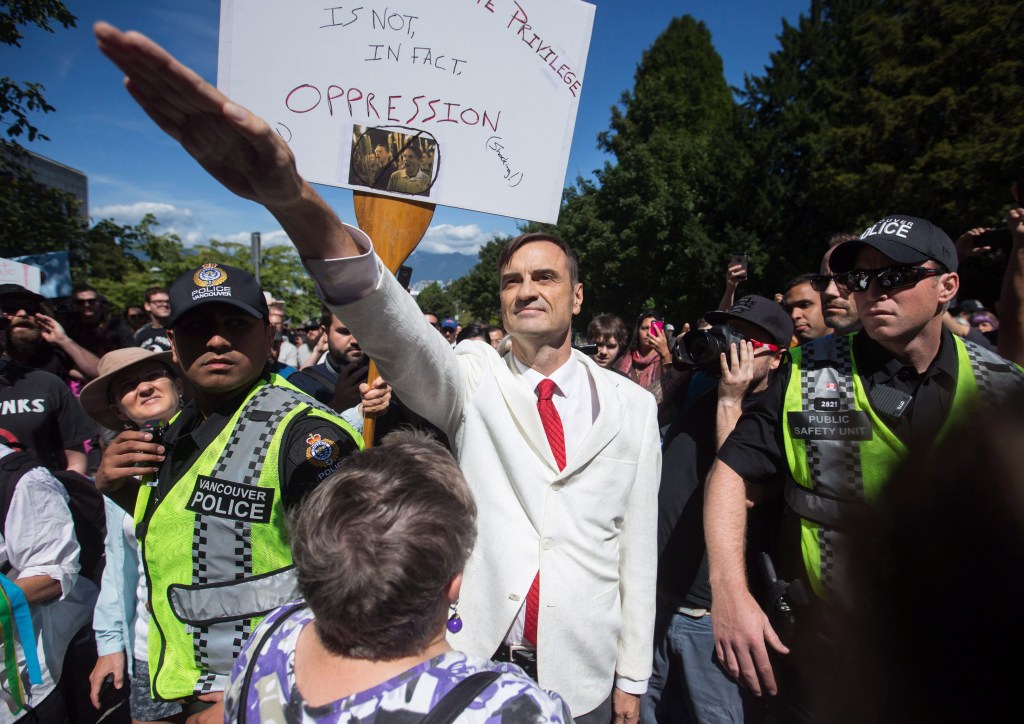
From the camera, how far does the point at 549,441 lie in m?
1.82

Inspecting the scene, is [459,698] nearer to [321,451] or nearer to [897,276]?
[321,451]

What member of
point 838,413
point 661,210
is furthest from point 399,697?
point 661,210

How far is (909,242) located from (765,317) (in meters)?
0.68

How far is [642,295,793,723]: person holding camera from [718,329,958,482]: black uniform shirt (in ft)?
1.05

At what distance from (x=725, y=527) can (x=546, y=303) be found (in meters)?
0.88

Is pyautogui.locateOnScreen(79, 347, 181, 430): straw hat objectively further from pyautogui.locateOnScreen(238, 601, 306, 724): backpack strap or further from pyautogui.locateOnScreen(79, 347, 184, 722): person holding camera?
pyautogui.locateOnScreen(238, 601, 306, 724): backpack strap

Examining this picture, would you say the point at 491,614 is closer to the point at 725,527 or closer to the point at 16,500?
the point at 725,527

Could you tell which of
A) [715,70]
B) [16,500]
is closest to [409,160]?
[16,500]

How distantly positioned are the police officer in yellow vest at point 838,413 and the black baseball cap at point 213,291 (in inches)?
59.1

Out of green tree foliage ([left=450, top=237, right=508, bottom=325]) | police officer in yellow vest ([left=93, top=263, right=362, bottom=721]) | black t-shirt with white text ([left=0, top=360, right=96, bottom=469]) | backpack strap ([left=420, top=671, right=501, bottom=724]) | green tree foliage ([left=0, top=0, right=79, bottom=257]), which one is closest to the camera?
backpack strap ([left=420, top=671, right=501, bottom=724])

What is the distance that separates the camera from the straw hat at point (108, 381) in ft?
6.07

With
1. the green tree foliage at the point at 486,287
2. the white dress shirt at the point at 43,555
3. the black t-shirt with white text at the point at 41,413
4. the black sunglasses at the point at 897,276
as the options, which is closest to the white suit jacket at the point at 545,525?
the black sunglasses at the point at 897,276

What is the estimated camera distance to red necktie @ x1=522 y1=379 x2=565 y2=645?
1.71 m

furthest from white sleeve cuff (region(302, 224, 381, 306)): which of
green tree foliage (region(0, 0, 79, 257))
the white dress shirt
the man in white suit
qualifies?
green tree foliage (region(0, 0, 79, 257))
